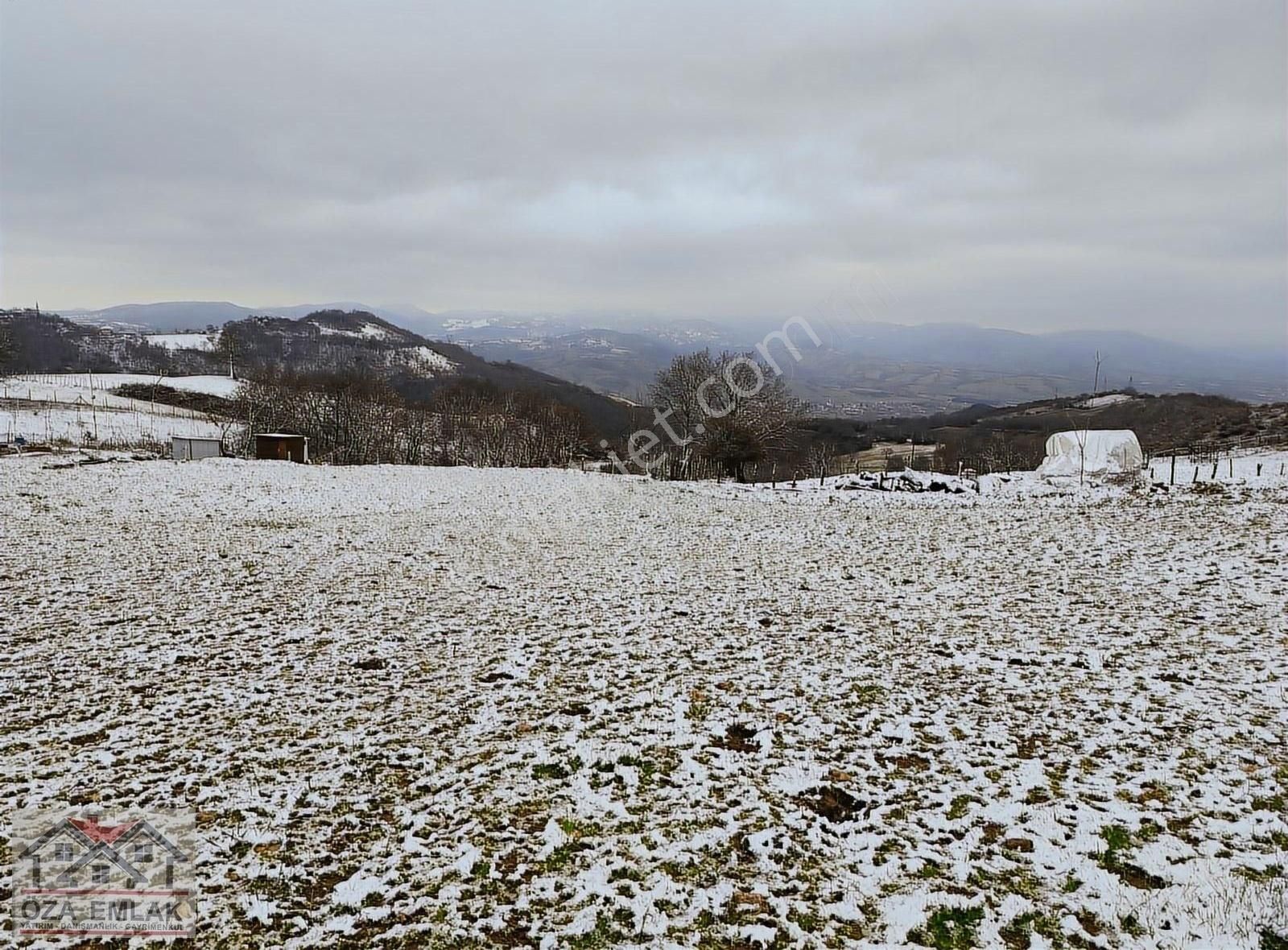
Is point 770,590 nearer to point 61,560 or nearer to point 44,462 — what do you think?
point 61,560

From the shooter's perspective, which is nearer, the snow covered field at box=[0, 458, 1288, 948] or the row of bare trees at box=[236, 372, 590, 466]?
the snow covered field at box=[0, 458, 1288, 948]

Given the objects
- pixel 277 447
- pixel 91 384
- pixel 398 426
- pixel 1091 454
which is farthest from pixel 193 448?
pixel 91 384

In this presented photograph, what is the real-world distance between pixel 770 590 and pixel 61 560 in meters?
14.2

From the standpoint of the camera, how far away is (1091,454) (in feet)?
112

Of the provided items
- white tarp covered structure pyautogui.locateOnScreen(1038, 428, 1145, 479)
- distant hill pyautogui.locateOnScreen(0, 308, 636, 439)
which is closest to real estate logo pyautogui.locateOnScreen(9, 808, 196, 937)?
Result: white tarp covered structure pyautogui.locateOnScreen(1038, 428, 1145, 479)

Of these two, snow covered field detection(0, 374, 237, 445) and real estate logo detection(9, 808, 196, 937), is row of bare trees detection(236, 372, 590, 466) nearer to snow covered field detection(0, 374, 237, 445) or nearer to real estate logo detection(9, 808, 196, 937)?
snow covered field detection(0, 374, 237, 445)

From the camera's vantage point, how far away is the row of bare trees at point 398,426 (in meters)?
55.9

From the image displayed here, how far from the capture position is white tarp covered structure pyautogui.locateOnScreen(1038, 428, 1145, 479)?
32.8m

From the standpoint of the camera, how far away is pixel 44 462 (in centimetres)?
2769

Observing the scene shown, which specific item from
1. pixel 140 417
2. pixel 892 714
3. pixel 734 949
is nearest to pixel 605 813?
pixel 734 949

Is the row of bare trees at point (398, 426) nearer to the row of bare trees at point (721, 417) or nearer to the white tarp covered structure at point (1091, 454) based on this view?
the row of bare trees at point (721, 417)

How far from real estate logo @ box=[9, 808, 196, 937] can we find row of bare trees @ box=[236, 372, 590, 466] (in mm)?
47565

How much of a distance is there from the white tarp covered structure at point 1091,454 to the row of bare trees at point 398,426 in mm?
34533

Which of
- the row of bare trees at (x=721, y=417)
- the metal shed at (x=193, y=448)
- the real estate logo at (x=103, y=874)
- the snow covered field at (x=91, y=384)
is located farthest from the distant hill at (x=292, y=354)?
the real estate logo at (x=103, y=874)
